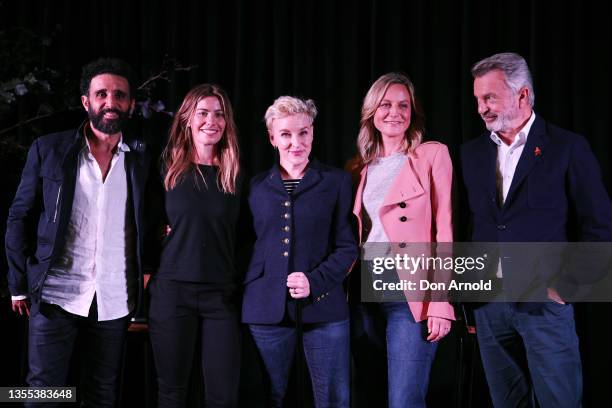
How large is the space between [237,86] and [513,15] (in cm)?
146

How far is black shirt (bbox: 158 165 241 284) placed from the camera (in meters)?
2.27

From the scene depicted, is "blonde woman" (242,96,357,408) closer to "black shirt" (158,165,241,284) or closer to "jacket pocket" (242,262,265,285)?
"jacket pocket" (242,262,265,285)

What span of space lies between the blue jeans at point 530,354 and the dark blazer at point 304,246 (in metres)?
0.55

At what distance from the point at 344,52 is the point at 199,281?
1.58 m

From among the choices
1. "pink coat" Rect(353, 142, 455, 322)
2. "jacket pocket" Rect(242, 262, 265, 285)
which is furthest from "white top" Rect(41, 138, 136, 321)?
"pink coat" Rect(353, 142, 455, 322)

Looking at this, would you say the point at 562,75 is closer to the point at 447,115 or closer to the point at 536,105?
the point at 536,105

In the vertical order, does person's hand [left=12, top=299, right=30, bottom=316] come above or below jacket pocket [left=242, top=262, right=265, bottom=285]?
below

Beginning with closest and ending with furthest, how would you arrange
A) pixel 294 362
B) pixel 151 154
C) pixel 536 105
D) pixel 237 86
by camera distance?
pixel 294 362 < pixel 151 154 < pixel 536 105 < pixel 237 86

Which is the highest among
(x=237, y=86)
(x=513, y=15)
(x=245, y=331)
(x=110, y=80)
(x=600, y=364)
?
(x=513, y=15)

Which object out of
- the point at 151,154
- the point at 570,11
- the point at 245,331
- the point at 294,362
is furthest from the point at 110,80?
the point at 570,11

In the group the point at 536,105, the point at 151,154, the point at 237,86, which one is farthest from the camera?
the point at 237,86

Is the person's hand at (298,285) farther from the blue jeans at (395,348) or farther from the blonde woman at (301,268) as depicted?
the blue jeans at (395,348)

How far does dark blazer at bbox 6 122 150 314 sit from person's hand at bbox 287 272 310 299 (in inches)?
23.5

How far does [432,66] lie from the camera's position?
3.17m
